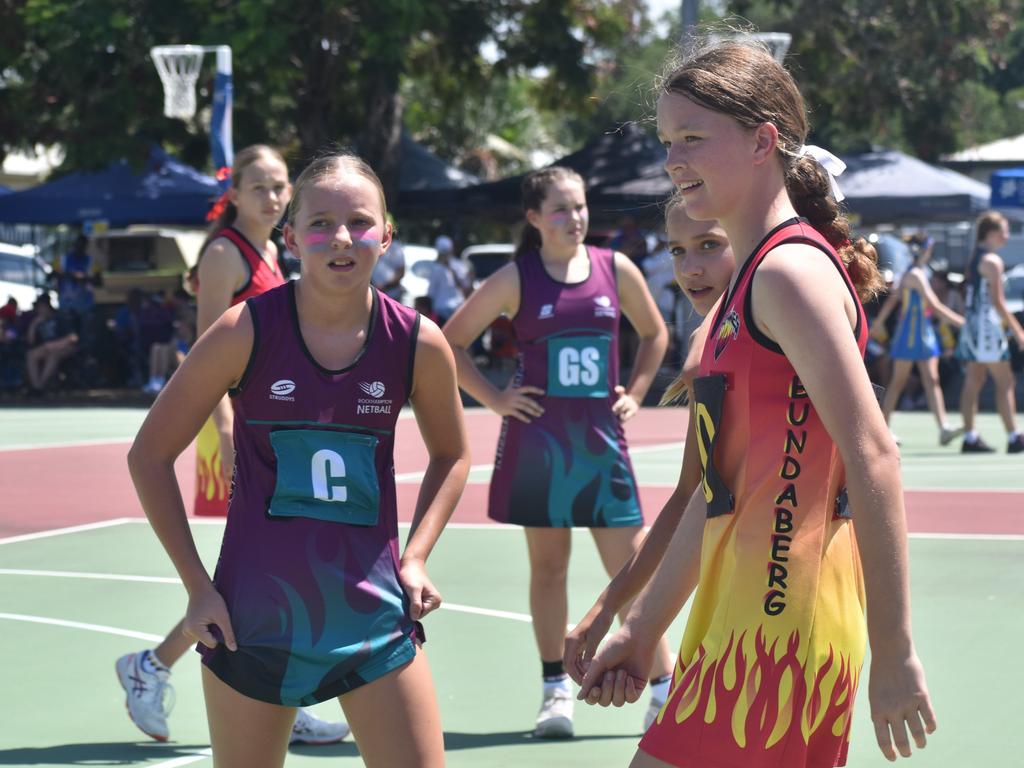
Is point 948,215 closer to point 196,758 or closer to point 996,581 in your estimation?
point 996,581

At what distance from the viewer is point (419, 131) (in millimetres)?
49938

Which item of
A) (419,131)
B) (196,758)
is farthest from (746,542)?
(419,131)

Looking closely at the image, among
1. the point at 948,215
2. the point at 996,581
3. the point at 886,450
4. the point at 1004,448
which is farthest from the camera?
the point at 948,215

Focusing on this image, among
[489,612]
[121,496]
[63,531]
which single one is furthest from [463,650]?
[121,496]

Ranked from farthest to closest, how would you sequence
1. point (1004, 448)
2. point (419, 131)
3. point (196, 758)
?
1. point (419, 131)
2. point (1004, 448)
3. point (196, 758)

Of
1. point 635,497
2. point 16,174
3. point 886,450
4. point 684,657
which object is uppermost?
point 886,450

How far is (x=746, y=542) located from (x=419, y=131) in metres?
47.8

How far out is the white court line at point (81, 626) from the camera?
757 centimetres

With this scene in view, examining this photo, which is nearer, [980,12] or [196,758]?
[196,758]

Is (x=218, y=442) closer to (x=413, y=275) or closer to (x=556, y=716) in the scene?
(x=556, y=716)

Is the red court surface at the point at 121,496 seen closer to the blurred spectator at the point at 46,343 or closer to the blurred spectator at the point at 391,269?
the blurred spectator at the point at 391,269

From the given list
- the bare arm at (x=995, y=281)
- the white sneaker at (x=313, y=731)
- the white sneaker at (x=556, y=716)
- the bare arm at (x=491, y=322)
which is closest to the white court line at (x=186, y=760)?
the white sneaker at (x=313, y=731)

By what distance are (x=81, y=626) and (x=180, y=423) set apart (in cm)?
458

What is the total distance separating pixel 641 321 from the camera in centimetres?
671
